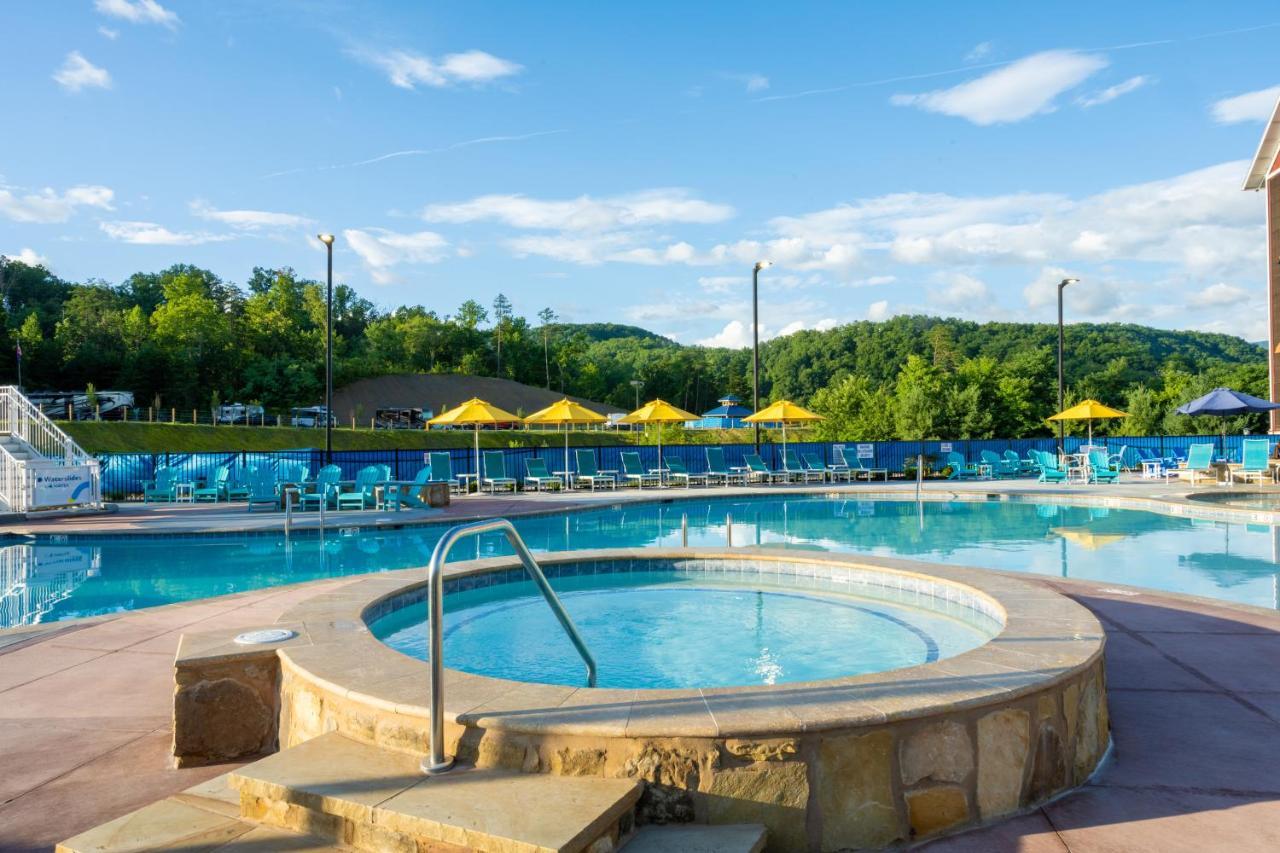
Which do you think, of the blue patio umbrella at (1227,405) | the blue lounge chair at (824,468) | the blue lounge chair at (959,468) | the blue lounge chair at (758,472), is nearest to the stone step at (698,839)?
the blue lounge chair at (758,472)

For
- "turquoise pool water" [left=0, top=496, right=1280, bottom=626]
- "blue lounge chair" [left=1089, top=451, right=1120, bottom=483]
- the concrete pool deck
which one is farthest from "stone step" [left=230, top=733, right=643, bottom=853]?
"blue lounge chair" [left=1089, top=451, right=1120, bottom=483]

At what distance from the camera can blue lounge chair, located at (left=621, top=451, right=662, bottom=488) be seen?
2076 centimetres

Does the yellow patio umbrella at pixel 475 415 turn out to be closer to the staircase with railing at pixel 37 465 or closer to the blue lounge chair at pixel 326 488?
the blue lounge chair at pixel 326 488

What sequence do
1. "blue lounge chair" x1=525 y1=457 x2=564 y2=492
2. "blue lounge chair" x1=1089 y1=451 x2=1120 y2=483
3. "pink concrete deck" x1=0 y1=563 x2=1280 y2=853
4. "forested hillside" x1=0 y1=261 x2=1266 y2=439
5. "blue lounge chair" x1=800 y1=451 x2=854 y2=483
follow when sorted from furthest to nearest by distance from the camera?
"forested hillside" x1=0 y1=261 x2=1266 y2=439, "blue lounge chair" x1=800 y1=451 x2=854 y2=483, "blue lounge chair" x1=525 y1=457 x2=564 y2=492, "blue lounge chair" x1=1089 y1=451 x2=1120 y2=483, "pink concrete deck" x1=0 y1=563 x2=1280 y2=853

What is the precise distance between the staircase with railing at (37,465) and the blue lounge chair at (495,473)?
7698 mm

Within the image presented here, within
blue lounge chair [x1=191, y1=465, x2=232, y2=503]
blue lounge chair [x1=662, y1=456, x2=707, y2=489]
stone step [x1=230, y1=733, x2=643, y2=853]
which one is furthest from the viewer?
blue lounge chair [x1=662, y1=456, x2=707, y2=489]

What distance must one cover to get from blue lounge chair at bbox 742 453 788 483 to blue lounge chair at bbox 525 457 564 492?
16.6 ft

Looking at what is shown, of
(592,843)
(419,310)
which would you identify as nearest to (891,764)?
(592,843)

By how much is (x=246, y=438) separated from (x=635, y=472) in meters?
28.5

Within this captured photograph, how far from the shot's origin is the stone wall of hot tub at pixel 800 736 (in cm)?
257

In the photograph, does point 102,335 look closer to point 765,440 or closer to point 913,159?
point 765,440

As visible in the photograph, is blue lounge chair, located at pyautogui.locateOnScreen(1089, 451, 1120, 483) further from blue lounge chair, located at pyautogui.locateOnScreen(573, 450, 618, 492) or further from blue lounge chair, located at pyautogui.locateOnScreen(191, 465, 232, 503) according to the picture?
blue lounge chair, located at pyautogui.locateOnScreen(191, 465, 232, 503)

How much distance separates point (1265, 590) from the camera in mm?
7719

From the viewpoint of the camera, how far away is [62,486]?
14.7 m
